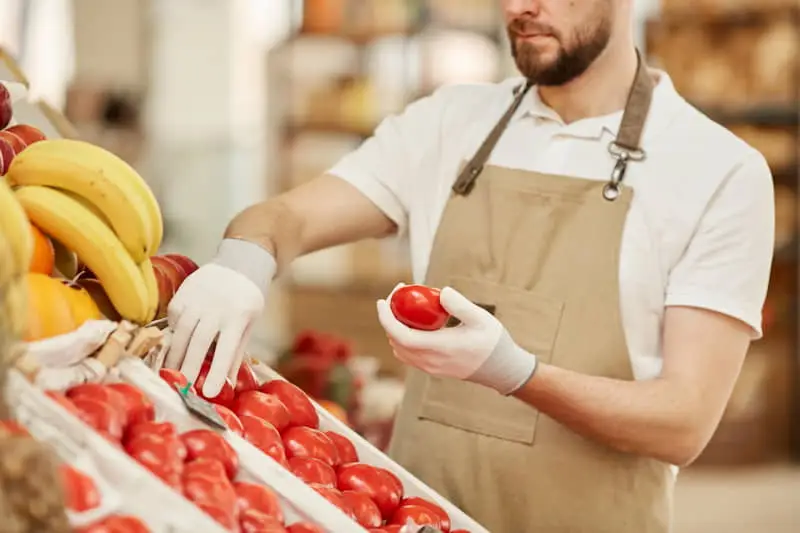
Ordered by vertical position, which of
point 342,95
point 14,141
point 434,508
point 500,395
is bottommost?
point 342,95

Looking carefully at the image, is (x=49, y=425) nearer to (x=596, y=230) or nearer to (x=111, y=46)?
(x=596, y=230)

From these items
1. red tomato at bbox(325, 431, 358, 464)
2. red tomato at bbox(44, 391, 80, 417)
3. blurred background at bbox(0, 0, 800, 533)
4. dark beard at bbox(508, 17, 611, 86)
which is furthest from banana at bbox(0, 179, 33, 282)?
blurred background at bbox(0, 0, 800, 533)

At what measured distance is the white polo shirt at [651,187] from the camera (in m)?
2.11

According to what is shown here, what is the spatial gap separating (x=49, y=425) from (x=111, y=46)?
19.3ft

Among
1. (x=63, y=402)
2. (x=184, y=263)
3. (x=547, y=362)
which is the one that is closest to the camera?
(x=63, y=402)

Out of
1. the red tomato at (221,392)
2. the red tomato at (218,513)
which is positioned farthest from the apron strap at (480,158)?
the red tomato at (218,513)

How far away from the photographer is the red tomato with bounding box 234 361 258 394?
1718mm

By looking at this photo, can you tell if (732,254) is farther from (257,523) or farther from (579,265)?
(257,523)

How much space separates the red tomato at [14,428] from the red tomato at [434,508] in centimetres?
61

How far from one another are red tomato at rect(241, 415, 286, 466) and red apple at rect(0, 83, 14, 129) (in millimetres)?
591

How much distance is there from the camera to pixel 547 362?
218 cm

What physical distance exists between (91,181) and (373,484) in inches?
21.3

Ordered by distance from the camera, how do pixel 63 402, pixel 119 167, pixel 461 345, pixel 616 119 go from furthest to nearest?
pixel 616 119
pixel 461 345
pixel 119 167
pixel 63 402

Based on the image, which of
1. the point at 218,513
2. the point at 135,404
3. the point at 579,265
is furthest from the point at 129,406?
the point at 579,265
